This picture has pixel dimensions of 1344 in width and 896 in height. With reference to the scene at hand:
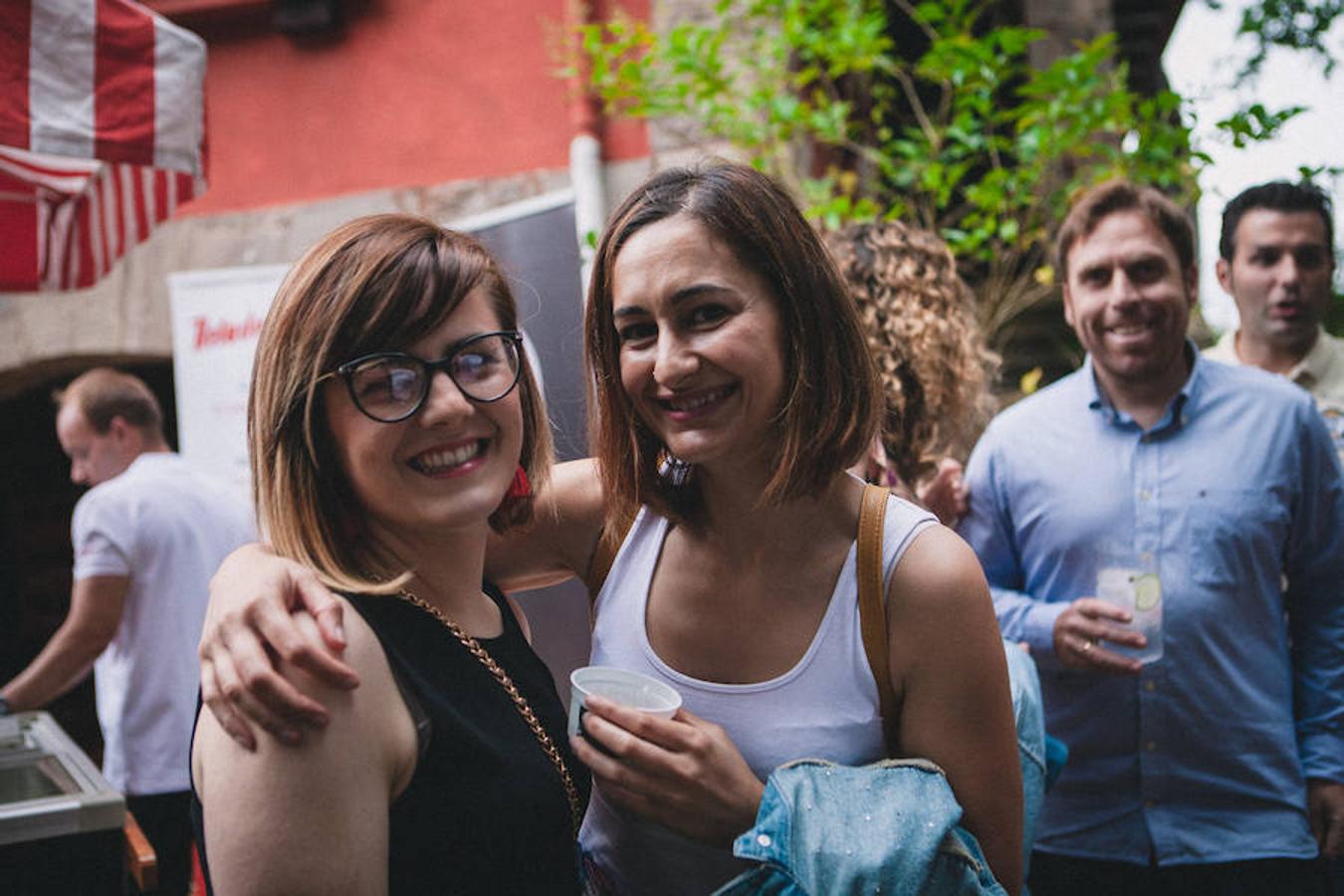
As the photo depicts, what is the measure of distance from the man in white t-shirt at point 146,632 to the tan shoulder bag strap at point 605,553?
8.16ft

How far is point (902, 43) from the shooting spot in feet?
24.2

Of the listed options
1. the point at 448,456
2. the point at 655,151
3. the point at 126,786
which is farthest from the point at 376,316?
the point at 655,151

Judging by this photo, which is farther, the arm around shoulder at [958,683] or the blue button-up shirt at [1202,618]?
the blue button-up shirt at [1202,618]

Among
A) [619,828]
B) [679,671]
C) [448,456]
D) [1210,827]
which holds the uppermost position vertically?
[448,456]

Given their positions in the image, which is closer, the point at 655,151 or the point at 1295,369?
the point at 1295,369

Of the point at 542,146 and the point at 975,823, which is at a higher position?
the point at 542,146

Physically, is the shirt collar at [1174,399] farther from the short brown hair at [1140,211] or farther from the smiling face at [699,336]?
the smiling face at [699,336]

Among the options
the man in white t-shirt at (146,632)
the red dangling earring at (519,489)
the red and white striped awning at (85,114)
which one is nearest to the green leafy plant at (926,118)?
the red and white striped awning at (85,114)

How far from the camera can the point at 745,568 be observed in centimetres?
159

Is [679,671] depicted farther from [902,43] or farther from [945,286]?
[902,43]

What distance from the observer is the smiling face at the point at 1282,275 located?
2.95m

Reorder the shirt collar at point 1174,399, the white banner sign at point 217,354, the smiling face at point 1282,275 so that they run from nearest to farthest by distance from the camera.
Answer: the shirt collar at point 1174,399, the smiling face at point 1282,275, the white banner sign at point 217,354

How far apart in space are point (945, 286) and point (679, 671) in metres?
1.17

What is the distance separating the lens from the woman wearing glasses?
1082mm
